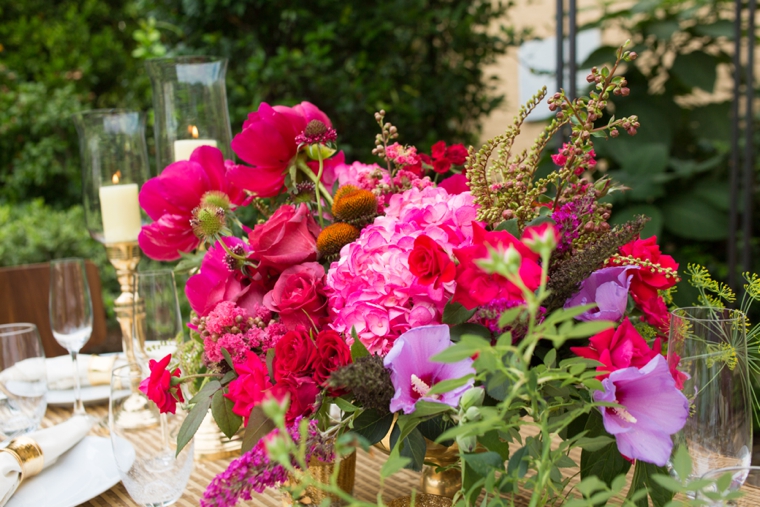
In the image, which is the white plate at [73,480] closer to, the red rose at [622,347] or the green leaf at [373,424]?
the green leaf at [373,424]

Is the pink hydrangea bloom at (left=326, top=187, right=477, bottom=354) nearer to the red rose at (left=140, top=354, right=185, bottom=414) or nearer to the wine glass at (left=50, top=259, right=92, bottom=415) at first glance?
the red rose at (left=140, top=354, right=185, bottom=414)

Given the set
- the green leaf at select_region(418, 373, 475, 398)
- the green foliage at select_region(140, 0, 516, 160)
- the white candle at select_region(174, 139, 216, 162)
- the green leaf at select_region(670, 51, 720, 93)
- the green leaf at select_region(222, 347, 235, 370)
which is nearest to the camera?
the green leaf at select_region(418, 373, 475, 398)

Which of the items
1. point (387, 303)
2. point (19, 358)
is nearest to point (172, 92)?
point (19, 358)

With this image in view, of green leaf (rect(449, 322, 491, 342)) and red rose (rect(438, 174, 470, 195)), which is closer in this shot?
green leaf (rect(449, 322, 491, 342))

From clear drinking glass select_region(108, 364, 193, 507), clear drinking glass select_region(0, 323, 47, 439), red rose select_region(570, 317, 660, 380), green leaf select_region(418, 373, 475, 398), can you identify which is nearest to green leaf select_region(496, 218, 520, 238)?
red rose select_region(570, 317, 660, 380)

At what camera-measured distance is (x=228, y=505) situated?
1.69 feet

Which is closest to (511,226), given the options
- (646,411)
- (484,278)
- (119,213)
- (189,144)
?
(484,278)

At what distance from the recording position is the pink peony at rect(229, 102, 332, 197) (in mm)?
779

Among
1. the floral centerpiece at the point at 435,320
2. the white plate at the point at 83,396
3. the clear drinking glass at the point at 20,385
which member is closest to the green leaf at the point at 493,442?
the floral centerpiece at the point at 435,320

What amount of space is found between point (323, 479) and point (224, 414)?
0.18 meters

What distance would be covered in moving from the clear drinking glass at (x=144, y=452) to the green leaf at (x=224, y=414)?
6.0 inches

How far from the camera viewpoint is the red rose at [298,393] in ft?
1.97

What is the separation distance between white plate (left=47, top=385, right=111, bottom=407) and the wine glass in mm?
71

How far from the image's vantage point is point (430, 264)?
57 centimetres
